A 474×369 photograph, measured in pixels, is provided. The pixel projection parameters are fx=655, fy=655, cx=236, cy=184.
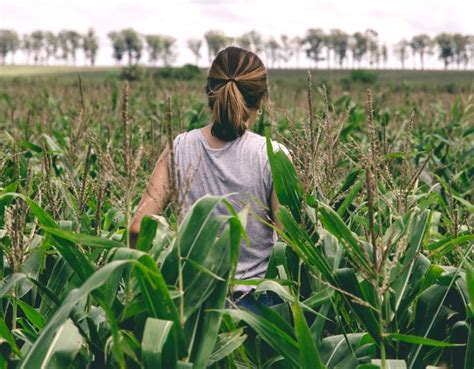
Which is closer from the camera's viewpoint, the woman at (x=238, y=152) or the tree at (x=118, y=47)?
the woman at (x=238, y=152)

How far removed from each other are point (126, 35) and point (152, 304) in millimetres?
143505

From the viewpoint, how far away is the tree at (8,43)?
127 meters

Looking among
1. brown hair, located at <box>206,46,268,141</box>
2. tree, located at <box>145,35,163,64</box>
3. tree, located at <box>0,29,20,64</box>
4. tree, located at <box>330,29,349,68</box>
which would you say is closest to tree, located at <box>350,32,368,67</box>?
tree, located at <box>330,29,349,68</box>

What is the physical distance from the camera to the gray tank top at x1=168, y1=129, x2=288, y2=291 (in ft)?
8.73

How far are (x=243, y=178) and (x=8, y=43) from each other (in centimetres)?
13831

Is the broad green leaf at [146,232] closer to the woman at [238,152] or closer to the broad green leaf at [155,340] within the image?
the broad green leaf at [155,340]

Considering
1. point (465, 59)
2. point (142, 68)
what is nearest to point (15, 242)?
point (142, 68)

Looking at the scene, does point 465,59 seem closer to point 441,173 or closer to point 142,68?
point 142,68

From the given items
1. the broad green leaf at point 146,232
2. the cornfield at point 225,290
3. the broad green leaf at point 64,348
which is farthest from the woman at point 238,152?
the broad green leaf at point 64,348

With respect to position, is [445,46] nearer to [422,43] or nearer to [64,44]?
[422,43]

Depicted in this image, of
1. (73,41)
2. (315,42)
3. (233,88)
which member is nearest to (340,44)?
(315,42)

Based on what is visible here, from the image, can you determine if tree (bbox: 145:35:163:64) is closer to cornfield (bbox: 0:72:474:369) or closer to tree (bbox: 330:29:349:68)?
tree (bbox: 330:29:349:68)

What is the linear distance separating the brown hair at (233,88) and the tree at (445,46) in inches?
5173

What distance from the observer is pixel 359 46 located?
422 ft
